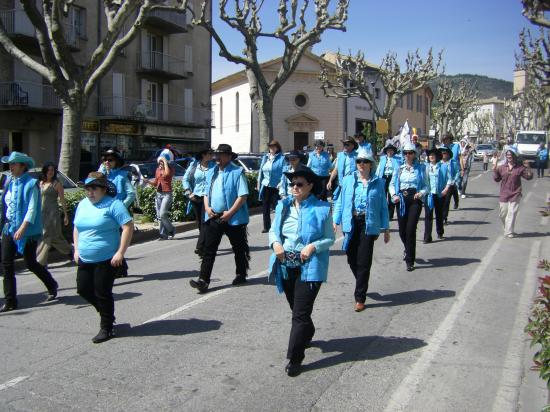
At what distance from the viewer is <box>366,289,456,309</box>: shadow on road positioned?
6.96 meters

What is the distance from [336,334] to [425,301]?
1.74 m

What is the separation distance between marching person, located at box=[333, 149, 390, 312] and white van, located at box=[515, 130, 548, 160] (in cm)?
3762

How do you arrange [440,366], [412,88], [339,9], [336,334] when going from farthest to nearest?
[412,88], [339,9], [336,334], [440,366]

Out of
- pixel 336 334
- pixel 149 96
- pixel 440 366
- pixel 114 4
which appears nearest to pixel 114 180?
pixel 336 334

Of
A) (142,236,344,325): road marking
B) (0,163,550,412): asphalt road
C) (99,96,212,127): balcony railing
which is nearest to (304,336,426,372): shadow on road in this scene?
(0,163,550,412): asphalt road

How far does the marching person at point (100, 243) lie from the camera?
18.2 feet

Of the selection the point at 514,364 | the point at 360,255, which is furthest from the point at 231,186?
the point at 514,364

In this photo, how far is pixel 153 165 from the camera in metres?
20.6

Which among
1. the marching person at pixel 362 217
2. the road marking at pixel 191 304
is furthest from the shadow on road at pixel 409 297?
the road marking at pixel 191 304

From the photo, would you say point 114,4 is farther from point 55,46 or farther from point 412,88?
point 412,88

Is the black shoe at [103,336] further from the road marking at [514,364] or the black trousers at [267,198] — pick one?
the black trousers at [267,198]

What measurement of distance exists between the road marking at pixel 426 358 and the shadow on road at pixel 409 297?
22 centimetres

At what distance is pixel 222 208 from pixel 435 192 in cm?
546

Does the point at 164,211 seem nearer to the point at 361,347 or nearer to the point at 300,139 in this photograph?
the point at 361,347
